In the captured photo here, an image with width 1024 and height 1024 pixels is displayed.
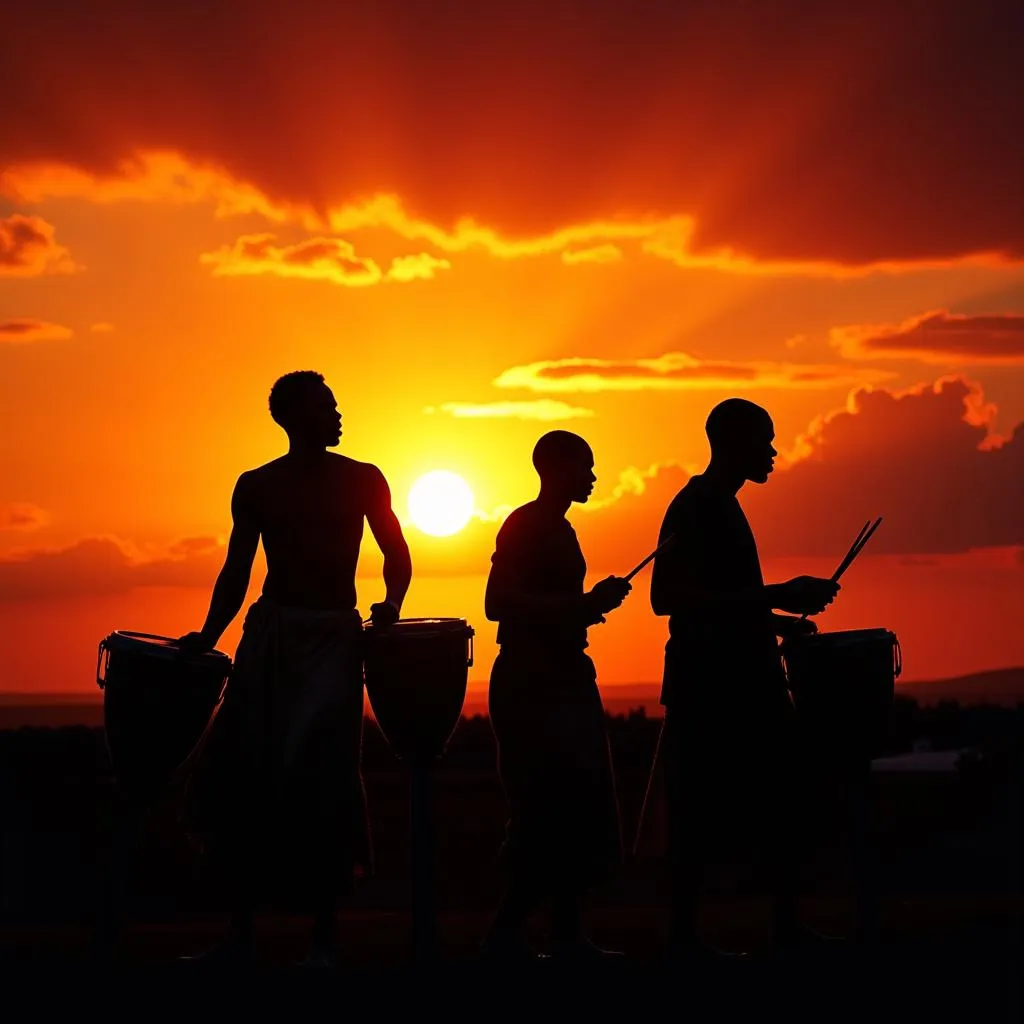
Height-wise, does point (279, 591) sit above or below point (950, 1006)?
above

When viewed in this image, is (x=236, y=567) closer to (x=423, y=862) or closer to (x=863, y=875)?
(x=423, y=862)

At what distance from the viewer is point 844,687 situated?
30.5 ft

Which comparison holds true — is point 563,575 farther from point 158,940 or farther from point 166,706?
point 158,940

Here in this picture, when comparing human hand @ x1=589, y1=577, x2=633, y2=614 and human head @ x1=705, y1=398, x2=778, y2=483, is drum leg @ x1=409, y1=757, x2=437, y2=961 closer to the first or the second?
human hand @ x1=589, y1=577, x2=633, y2=614

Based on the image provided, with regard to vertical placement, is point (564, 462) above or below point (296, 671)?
above

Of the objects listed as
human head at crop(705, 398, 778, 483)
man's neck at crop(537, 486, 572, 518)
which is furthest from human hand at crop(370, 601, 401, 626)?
human head at crop(705, 398, 778, 483)

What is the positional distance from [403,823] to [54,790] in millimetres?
A: 9592

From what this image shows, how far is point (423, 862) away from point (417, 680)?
829 millimetres

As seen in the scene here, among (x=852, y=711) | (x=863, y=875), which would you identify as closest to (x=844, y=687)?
(x=852, y=711)

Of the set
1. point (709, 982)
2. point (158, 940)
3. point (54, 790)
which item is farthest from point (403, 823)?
point (709, 982)

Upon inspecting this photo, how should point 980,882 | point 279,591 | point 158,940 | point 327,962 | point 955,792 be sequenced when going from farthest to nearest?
1. point 955,792
2. point 980,882
3. point 158,940
4. point 279,591
5. point 327,962

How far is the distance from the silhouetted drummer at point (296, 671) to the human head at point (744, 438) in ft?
5.32

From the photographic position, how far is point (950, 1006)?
24.0 feet

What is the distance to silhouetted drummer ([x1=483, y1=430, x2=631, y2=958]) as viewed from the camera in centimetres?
909
